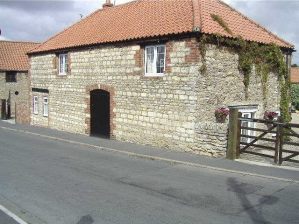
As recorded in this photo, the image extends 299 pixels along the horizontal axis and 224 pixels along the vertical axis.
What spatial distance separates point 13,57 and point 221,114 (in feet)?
97.2

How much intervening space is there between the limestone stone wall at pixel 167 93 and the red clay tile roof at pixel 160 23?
63 centimetres

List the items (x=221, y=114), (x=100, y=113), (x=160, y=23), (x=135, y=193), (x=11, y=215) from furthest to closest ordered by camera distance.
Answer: (x=100, y=113) < (x=160, y=23) < (x=221, y=114) < (x=135, y=193) < (x=11, y=215)

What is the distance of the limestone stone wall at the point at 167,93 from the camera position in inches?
562

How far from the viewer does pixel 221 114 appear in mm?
14594

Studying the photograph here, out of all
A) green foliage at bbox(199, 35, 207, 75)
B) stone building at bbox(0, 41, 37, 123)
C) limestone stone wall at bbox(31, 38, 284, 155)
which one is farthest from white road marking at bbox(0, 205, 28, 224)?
stone building at bbox(0, 41, 37, 123)

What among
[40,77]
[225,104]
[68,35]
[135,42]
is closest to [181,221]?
[225,104]

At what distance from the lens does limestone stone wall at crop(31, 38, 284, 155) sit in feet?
46.8

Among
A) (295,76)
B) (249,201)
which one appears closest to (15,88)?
(249,201)

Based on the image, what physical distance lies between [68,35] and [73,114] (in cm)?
529

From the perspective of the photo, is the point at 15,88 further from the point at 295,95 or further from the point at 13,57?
the point at 295,95

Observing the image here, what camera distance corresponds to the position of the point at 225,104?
15477 millimetres

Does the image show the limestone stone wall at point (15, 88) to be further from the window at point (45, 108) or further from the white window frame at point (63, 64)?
the white window frame at point (63, 64)

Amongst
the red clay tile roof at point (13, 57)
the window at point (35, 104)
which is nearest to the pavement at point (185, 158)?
the window at point (35, 104)

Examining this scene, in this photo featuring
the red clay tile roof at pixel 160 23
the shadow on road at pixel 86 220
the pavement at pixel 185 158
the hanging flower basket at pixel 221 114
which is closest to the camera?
the shadow on road at pixel 86 220
